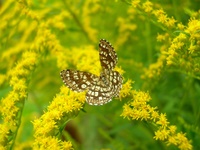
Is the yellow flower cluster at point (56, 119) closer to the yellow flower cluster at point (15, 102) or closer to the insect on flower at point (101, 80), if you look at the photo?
the insect on flower at point (101, 80)

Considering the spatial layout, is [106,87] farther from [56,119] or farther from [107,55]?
[56,119]

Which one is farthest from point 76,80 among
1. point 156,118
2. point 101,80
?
point 156,118

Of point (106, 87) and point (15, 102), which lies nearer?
point (106, 87)

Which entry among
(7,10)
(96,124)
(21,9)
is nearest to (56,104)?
(21,9)

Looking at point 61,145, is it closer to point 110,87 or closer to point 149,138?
point 110,87

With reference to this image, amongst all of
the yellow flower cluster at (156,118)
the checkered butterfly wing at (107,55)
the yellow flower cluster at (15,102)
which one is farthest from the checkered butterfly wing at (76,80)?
the yellow flower cluster at (15,102)

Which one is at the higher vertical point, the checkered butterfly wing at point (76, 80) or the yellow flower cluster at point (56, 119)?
the checkered butterfly wing at point (76, 80)
